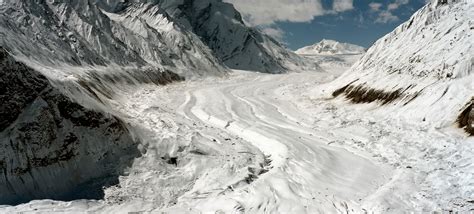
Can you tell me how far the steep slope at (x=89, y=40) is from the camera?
27422 millimetres

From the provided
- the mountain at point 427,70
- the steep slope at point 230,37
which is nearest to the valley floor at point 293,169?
the mountain at point 427,70

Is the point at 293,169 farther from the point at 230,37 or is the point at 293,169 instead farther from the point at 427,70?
the point at 230,37

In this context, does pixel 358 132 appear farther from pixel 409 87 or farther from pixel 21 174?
pixel 21 174

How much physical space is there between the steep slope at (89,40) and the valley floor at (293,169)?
44.2 feet

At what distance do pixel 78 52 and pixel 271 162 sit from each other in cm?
2522

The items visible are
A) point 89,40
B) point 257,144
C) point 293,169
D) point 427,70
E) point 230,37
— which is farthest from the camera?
point 230,37

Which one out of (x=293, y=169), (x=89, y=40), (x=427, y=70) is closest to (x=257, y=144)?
(x=293, y=169)

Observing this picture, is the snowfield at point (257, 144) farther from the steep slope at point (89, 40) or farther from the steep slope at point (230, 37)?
the steep slope at point (230, 37)

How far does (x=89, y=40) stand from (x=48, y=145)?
31.6 metres

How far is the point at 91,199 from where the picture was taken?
9.85 meters

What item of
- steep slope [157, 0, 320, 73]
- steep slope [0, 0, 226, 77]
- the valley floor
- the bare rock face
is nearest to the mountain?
the valley floor

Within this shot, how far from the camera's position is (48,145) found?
10727 millimetres

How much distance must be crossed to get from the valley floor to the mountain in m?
1.11

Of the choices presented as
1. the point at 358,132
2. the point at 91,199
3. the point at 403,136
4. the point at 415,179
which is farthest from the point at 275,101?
the point at 91,199
